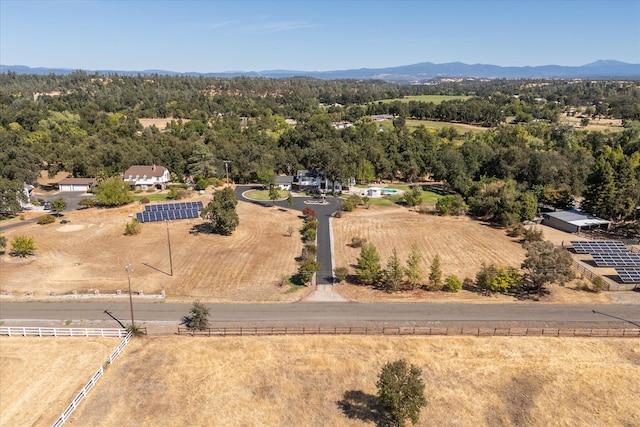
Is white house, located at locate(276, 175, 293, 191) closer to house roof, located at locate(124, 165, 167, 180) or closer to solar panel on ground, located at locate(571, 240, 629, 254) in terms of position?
house roof, located at locate(124, 165, 167, 180)

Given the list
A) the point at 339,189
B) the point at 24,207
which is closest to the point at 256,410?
the point at 339,189

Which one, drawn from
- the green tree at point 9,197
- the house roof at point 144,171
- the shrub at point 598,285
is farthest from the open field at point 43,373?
the house roof at point 144,171

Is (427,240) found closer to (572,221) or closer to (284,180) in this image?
(572,221)

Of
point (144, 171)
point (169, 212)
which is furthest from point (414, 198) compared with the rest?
point (144, 171)

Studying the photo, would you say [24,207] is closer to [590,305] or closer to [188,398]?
[188,398]

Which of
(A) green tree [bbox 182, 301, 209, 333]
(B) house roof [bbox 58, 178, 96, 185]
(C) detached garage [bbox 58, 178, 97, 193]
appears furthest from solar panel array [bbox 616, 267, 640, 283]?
(B) house roof [bbox 58, 178, 96, 185]

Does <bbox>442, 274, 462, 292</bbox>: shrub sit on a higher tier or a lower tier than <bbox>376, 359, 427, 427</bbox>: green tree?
lower
